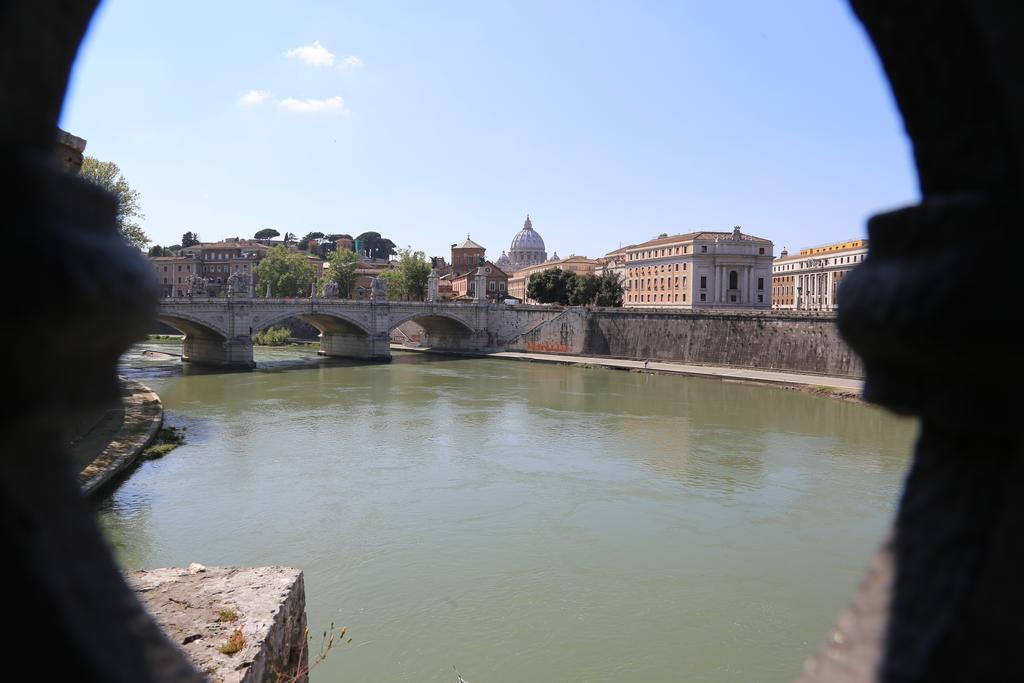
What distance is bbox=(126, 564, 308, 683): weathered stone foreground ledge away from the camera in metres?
3.40

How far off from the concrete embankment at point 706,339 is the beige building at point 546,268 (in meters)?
27.1

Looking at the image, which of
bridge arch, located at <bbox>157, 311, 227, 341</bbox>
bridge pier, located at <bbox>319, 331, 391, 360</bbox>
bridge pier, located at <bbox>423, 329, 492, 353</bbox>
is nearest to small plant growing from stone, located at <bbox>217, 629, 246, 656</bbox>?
bridge arch, located at <bbox>157, 311, 227, 341</bbox>

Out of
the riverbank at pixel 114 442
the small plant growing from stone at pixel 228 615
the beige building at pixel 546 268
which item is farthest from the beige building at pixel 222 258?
the small plant growing from stone at pixel 228 615

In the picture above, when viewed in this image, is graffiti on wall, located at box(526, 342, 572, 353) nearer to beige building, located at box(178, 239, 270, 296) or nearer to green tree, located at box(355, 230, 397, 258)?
beige building, located at box(178, 239, 270, 296)

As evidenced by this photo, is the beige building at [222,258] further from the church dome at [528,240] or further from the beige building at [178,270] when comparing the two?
the church dome at [528,240]

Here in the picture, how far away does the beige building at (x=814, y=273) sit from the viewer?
5334 centimetres

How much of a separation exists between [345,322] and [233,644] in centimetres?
3092

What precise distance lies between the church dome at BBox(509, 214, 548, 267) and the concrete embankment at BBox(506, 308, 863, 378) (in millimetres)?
54614

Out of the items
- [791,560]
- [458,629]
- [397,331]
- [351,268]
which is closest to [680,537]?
[791,560]

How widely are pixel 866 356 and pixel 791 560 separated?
7958 mm

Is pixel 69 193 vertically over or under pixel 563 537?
over

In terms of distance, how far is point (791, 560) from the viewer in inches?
313

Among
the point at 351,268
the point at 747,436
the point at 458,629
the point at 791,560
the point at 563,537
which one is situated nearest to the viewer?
the point at 458,629

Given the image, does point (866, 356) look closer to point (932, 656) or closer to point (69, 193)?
point (932, 656)
